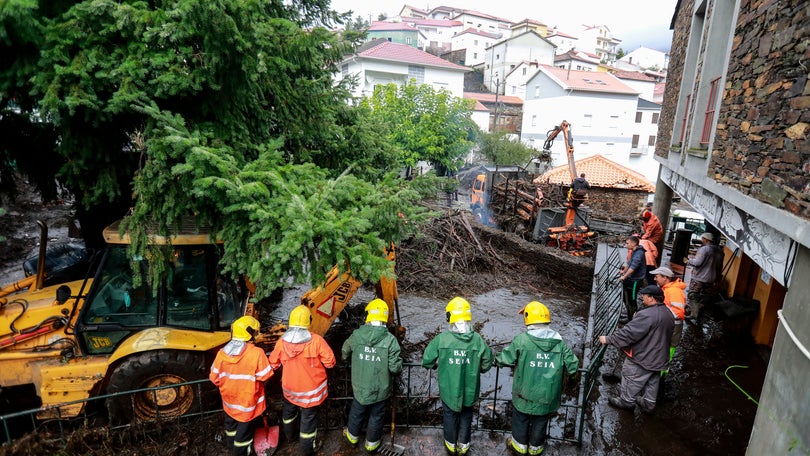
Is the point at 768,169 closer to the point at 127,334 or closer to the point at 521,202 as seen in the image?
the point at 127,334

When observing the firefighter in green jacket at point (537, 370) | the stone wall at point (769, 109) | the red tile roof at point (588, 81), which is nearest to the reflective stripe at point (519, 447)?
the firefighter in green jacket at point (537, 370)

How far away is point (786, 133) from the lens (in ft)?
11.6

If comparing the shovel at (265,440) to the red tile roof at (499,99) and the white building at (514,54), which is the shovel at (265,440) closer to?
the red tile roof at (499,99)

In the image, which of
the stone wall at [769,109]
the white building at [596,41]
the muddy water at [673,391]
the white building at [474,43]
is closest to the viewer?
the stone wall at [769,109]

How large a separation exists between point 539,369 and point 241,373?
2.92 meters

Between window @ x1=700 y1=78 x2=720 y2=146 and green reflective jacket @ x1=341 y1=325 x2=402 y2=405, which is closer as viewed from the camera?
green reflective jacket @ x1=341 y1=325 x2=402 y2=405

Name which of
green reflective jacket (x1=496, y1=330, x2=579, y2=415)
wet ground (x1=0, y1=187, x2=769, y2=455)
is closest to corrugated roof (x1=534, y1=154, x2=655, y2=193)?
wet ground (x1=0, y1=187, x2=769, y2=455)

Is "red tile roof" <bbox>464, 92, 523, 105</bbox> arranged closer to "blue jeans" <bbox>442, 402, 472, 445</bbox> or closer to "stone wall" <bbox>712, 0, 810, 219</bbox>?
"stone wall" <bbox>712, 0, 810, 219</bbox>

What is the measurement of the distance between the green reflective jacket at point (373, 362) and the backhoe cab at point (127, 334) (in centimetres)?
171

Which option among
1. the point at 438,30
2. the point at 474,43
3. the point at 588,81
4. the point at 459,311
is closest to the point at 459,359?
the point at 459,311

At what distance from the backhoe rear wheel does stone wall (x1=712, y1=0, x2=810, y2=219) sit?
5834 millimetres

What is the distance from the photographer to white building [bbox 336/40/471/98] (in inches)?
1208

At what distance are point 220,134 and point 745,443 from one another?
697cm

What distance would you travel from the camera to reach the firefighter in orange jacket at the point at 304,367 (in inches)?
166
